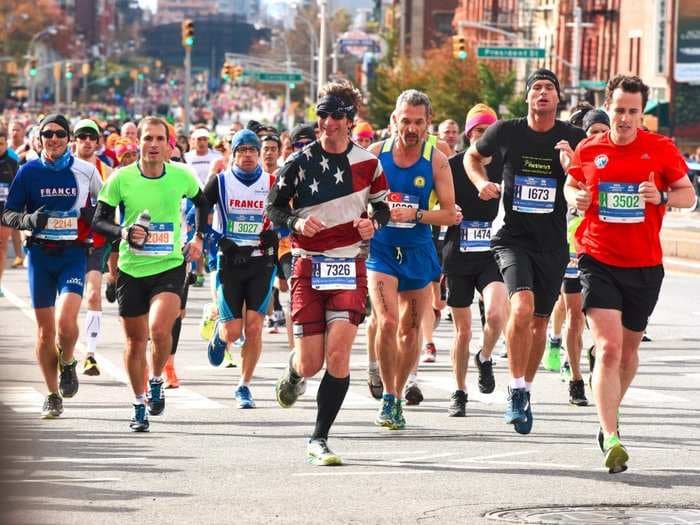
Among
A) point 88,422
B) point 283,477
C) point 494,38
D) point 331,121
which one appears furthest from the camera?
point 494,38

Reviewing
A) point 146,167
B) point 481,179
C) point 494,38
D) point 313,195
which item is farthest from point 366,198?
point 494,38

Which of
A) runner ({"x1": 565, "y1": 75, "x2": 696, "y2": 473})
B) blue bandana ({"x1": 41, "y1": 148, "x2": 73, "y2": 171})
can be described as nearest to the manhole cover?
runner ({"x1": 565, "y1": 75, "x2": 696, "y2": 473})

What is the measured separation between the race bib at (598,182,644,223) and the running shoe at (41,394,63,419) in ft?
12.4

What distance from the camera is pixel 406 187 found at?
955cm

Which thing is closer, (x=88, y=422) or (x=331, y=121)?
(x=331, y=121)

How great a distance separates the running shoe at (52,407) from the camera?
10188 mm

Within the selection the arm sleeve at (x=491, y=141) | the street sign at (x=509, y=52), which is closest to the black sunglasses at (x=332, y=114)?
the arm sleeve at (x=491, y=141)

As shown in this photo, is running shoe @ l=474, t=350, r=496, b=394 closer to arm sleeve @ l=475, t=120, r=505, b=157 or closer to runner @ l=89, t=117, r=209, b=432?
arm sleeve @ l=475, t=120, r=505, b=157

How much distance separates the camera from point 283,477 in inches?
306

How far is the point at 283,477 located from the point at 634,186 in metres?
2.18

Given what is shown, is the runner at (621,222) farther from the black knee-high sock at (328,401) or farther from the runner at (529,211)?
the black knee-high sock at (328,401)

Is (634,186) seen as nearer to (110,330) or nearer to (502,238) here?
(502,238)

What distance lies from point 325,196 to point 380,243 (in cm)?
148

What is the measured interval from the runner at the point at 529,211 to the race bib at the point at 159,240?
69.9 inches
